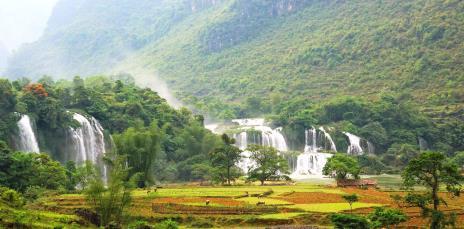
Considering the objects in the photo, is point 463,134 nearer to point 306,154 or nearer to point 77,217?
point 306,154

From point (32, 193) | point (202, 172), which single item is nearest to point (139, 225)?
point (32, 193)

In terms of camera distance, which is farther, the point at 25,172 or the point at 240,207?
the point at 25,172

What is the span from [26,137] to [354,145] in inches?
1980

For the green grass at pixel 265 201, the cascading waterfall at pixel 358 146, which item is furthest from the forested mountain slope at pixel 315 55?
the green grass at pixel 265 201

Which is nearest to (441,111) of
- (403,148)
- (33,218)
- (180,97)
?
(403,148)

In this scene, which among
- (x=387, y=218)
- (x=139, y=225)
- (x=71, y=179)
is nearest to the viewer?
(x=387, y=218)

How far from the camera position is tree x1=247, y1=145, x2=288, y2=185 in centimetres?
6103

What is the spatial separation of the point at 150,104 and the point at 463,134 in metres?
45.8

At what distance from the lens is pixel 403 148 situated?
87.9 meters

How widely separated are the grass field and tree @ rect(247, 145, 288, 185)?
1409cm

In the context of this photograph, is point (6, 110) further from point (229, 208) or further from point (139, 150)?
point (229, 208)

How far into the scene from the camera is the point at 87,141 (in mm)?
66250

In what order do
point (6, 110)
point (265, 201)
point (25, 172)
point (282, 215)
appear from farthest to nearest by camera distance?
point (6, 110), point (25, 172), point (265, 201), point (282, 215)

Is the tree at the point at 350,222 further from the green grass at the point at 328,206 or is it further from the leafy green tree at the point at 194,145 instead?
the leafy green tree at the point at 194,145
